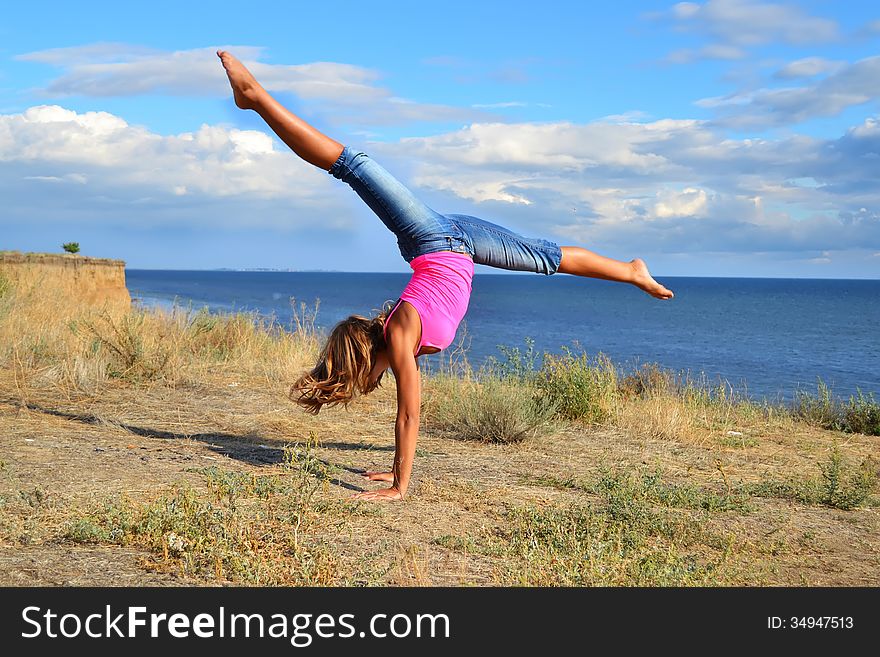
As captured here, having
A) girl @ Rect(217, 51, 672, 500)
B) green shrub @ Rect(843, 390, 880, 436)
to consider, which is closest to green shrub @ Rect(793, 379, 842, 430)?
green shrub @ Rect(843, 390, 880, 436)

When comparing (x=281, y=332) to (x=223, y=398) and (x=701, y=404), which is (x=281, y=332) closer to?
(x=223, y=398)

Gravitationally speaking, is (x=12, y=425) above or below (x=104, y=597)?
above

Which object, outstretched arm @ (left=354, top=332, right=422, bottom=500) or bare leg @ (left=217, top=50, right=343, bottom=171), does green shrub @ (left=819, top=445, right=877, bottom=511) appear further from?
bare leg @ (left=217, top=50, right=343, bottom=171)

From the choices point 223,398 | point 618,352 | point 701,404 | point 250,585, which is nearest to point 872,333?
point 618,352

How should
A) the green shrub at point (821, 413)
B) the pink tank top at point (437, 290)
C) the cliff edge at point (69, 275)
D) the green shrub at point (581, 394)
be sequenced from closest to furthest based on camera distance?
the pink tank top at point (437, 290), the green shrub at point (581, 394), the green shrub at point (821, 413), the cliff edge at point (69, 275)

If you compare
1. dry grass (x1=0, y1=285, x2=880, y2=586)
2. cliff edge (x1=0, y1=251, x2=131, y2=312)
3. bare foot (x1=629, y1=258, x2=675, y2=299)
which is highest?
cliff edge (x1=0, y1=251, x2=131, y2=312)

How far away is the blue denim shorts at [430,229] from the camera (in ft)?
16.8

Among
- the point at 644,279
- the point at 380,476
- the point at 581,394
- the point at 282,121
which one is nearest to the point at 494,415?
the point at 581,394

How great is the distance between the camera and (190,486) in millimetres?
5270

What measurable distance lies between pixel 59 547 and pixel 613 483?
3.38 m

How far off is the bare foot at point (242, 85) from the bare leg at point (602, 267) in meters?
2.17

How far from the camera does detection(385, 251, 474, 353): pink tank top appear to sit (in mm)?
5250

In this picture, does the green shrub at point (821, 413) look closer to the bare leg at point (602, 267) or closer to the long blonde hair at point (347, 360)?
the bare leg at point (602, 267)

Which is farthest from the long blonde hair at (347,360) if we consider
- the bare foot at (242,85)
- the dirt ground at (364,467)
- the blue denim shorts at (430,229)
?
the bare foot at (242,85)
